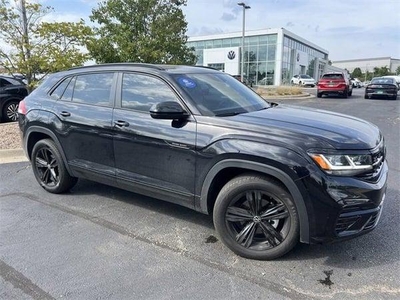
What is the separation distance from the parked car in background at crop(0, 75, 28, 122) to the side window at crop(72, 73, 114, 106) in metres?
6.76

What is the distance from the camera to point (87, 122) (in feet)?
13.3

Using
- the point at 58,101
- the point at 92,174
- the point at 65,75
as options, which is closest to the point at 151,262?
the point at 92,174

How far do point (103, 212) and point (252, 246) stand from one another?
6.34 feet

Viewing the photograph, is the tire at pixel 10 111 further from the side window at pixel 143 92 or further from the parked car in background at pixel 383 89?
the parked car in background at pixel 383 89

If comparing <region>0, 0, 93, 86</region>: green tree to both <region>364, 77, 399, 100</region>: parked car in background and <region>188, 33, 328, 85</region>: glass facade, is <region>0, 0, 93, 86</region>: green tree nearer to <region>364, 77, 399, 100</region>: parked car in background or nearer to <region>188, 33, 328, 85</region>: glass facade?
<region>364, 77, 399, 100</region>: parked car in background

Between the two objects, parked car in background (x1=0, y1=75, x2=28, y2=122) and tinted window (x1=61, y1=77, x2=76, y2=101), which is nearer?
tinted window (x1=61, y1=77, x2=76, y2=101)

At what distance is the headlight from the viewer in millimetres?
2697

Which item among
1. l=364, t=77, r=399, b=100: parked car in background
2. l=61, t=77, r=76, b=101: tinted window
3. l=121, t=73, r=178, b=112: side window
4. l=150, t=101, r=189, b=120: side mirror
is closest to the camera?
l=150, t=101, r=189, b=120: side mirror

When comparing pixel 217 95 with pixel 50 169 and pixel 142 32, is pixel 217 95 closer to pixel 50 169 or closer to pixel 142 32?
pixel 50 169

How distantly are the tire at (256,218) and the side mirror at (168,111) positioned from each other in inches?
31.4

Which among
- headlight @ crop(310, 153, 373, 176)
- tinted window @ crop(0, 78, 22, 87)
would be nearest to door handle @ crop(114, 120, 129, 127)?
headlight @ crop(310, 153, 373, 176)

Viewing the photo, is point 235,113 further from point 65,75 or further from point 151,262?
point 65,75

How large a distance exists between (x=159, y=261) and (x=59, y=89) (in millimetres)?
2817

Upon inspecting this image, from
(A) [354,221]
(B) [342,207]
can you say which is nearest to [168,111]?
(B) [342,207]
